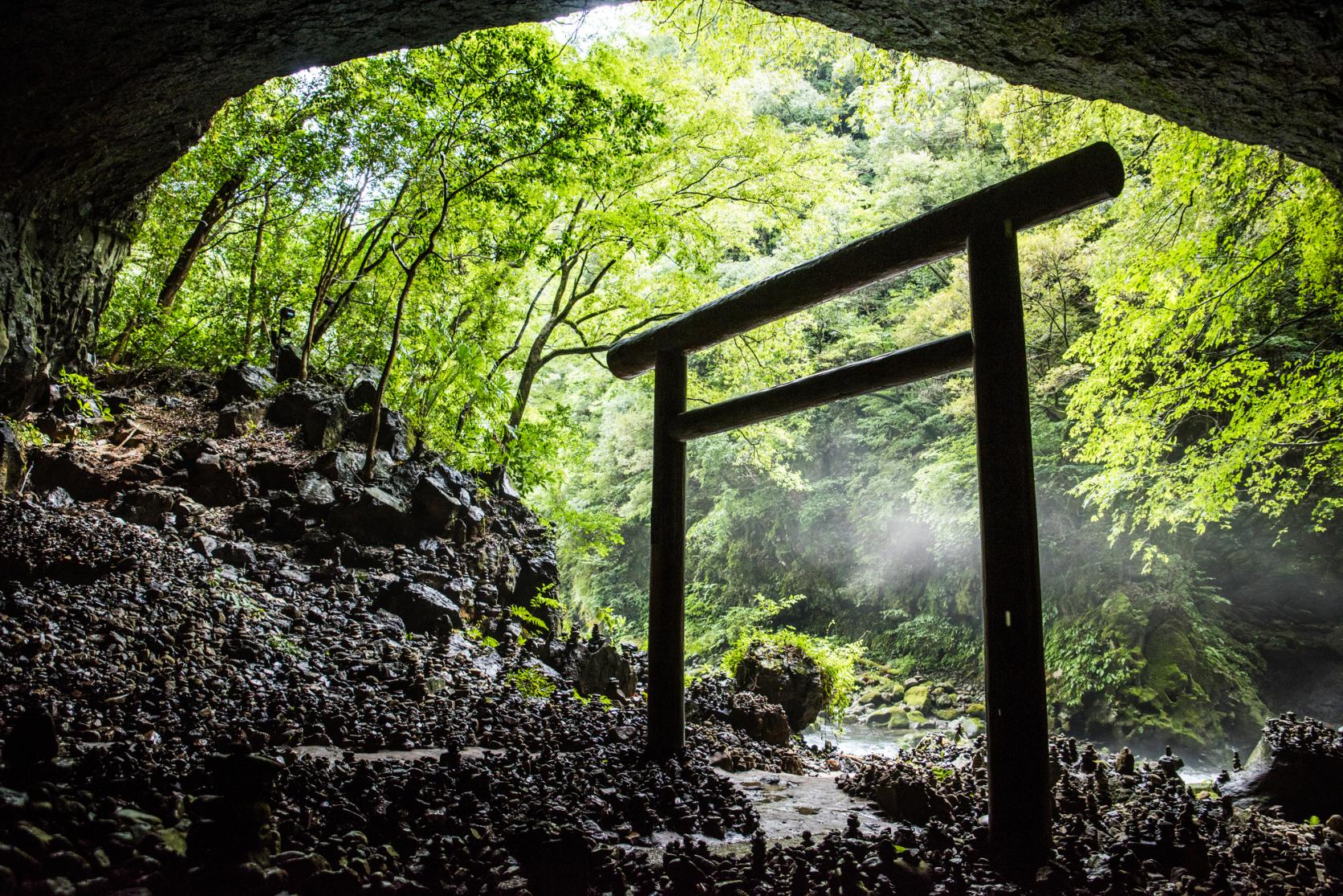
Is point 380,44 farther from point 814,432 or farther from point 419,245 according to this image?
point 814,432

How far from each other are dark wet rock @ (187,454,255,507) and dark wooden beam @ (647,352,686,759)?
14.6ft

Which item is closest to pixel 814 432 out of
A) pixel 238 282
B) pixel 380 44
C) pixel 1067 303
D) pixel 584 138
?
pixel 1067 303

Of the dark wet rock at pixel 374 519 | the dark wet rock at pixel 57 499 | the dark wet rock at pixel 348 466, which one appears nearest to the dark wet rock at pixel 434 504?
the dark wet rock at pixel 374 519

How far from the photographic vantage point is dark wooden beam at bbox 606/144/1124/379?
8.46 ft

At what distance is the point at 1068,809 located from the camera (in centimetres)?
318

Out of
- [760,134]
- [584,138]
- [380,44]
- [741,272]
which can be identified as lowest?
[380,44]

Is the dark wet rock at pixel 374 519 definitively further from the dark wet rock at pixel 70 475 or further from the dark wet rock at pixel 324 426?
the dark wet rock at pixel 70 475

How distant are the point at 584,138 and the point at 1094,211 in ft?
27.6

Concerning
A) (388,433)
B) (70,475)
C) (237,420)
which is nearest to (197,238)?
(237,420)

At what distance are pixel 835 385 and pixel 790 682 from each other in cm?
464

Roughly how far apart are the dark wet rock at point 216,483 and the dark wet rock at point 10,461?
117 cm

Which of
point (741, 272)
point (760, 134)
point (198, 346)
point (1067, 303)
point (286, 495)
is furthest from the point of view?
point (741, 272)

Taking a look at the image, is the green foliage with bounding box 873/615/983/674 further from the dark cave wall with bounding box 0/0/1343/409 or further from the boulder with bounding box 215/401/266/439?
the boulder with bounding box 215/401/266/439

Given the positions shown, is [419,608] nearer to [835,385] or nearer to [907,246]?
[835,385]
